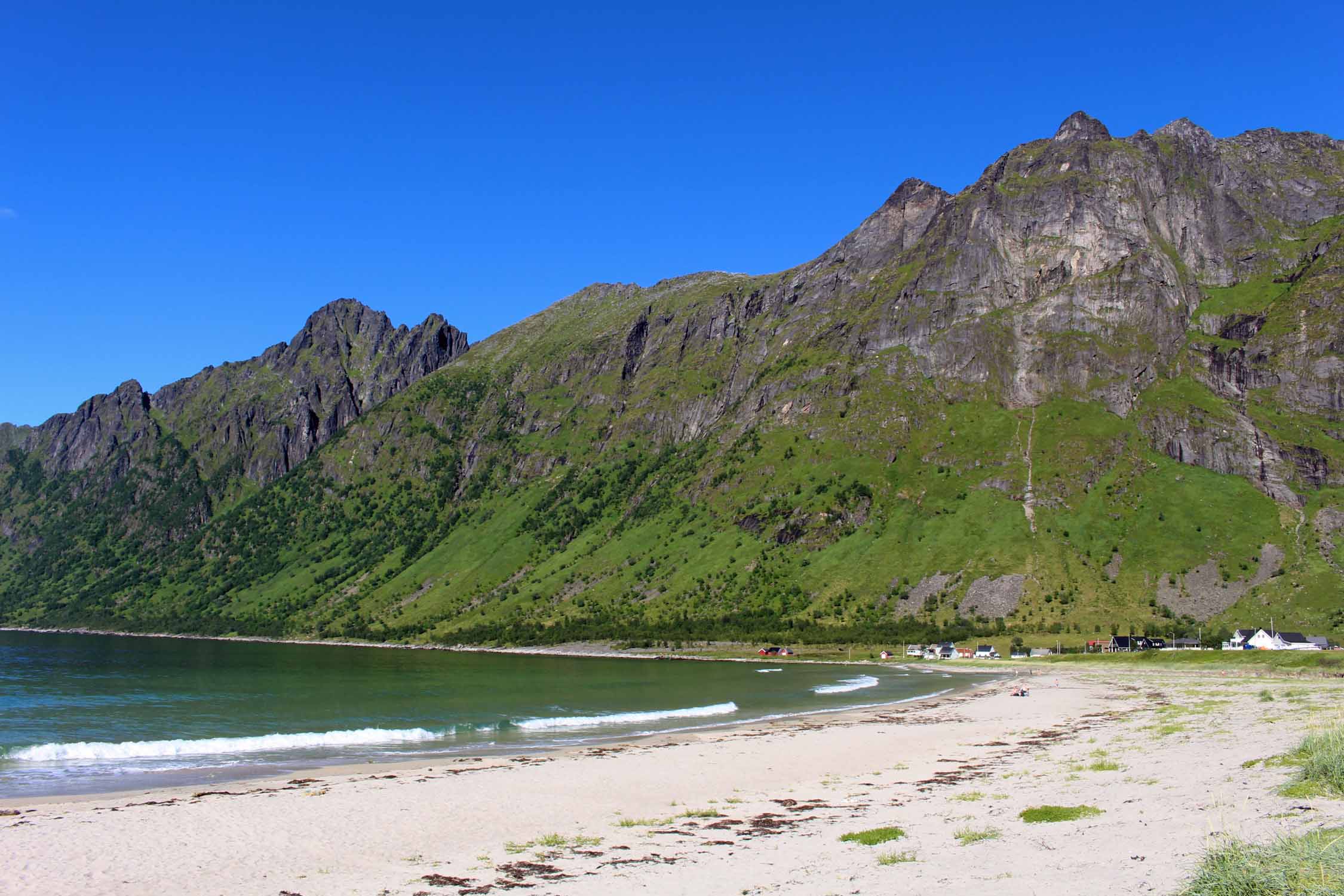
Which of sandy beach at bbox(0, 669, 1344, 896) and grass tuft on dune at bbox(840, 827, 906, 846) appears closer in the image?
sandy beach at bbox(0, 669, 1344, 896)

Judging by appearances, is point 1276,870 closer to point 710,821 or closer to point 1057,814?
point 1057,814

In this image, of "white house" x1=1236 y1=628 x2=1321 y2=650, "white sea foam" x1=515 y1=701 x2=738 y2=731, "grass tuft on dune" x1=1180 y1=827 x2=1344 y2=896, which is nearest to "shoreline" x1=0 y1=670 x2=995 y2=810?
"white sea foam" x1=515 y1=701 x2=738 y2=731

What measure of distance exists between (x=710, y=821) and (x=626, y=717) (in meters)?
43.2

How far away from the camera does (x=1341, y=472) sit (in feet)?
627

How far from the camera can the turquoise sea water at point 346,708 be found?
161 feet

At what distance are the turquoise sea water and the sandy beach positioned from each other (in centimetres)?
989

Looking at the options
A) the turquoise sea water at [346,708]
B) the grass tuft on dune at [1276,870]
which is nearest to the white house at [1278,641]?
the turquoise sea water at [346,708]

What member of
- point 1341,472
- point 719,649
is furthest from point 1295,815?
point 1341,472

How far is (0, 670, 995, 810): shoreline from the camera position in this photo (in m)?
36.9

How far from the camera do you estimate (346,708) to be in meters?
79.2

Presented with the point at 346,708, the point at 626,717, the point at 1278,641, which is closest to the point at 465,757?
the point at 626,717

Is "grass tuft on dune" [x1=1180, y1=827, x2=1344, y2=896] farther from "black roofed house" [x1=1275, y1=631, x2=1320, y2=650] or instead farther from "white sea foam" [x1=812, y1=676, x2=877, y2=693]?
"black roofed house" [x1=1275, y1=631, x2=1320, y2=650]

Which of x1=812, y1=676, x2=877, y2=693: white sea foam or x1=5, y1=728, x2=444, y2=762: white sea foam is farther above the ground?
x1=5, y1=728, x2=444, y2=762: white sea foam

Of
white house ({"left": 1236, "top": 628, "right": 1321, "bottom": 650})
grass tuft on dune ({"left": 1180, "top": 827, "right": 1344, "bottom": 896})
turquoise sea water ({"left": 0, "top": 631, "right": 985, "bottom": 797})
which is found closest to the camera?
grass tuft on dune ({"left": 1180, "top": 827, "right": 1344, "bottom": 896})
